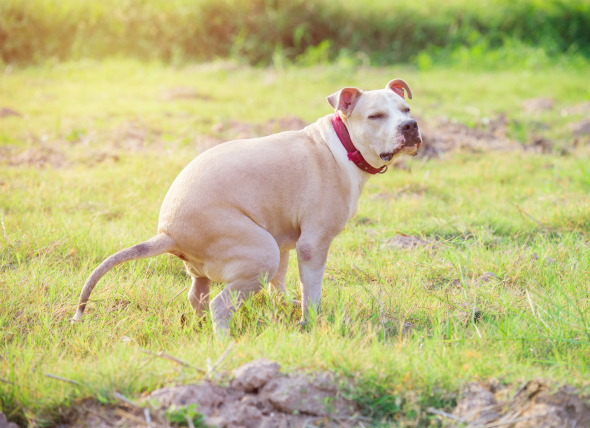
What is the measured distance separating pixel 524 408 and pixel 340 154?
6.45ft

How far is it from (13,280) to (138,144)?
370 cm

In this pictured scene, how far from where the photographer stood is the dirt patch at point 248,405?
232 centimetres

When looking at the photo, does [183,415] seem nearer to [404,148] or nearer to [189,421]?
[189,421]

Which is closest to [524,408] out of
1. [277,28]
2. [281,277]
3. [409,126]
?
[409,126]

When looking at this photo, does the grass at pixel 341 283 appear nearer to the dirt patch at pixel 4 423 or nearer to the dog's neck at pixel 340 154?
the dirt patch at pixel 4 423

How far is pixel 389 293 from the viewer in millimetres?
3689

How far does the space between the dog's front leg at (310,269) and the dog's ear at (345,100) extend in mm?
967

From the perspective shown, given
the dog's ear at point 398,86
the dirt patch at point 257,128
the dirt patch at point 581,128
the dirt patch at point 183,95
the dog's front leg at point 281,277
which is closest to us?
the dog's front leg at point 281,277

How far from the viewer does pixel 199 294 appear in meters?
3.65

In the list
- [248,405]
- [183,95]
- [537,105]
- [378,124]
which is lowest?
[248,405]

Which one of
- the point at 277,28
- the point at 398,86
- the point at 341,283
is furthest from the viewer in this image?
the point at 277,28

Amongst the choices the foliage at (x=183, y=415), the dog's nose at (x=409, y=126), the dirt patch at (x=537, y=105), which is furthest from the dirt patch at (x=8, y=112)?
the dirt patch at (x=537, y=105)

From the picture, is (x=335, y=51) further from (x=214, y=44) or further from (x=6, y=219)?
(x=6, y=219)

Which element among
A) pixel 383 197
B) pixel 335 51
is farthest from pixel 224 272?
pixel 335 51
